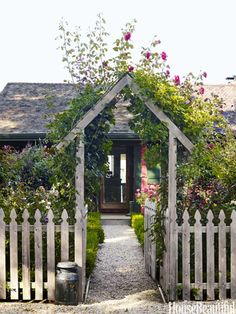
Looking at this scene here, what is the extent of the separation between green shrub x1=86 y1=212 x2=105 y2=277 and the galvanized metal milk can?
1.65 meters

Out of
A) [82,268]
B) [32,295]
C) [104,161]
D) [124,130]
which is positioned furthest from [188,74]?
[124,130]

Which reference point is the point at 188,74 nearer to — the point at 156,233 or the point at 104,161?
the point at 104,161

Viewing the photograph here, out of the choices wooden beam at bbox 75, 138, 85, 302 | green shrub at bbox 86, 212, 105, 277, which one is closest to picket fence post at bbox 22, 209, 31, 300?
wooden beam at bbox 75, 138, 85, 302

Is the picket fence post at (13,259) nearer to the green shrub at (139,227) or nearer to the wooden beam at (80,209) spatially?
the wooden beam at (80,209)

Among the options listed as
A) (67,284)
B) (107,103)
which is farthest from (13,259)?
(107,103)

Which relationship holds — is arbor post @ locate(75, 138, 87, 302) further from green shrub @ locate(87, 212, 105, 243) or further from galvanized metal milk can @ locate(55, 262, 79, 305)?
green shrub @ locate(87, 212, 105, 243)

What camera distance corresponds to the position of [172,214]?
6.72 meters

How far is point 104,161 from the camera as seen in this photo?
7.50 meters

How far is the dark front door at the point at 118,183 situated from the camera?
57.7ft

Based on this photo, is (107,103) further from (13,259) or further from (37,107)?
(37,107)

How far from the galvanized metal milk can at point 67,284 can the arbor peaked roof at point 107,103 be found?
1.58 metres

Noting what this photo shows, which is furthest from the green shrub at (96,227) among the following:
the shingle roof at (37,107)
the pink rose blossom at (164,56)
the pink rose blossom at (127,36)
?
the pink rose blossom at (127,36)

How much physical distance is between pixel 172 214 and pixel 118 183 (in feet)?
36.4

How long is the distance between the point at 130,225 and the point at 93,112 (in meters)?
9.03
